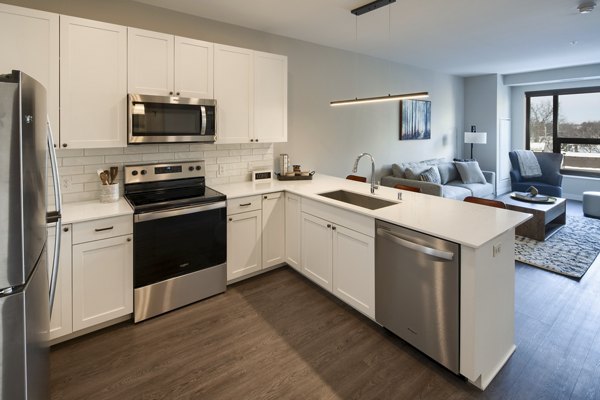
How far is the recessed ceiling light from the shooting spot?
3.22m

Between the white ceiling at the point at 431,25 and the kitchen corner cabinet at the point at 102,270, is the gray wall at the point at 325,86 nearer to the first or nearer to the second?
the white ceiling at the point at 431,25

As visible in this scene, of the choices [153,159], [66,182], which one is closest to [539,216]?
[153,159]

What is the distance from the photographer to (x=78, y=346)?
245 centimetres

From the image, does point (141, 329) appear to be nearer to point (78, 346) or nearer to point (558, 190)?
point (78, 346)

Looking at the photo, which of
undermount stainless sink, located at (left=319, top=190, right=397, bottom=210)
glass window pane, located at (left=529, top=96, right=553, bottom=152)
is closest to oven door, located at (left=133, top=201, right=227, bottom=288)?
undermount stainless sink, located at (left=319, top=190, right=397, bottom=210)

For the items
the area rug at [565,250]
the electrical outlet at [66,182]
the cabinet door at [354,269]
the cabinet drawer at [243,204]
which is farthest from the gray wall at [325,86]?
the area rug at [565,250]

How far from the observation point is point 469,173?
6.40 m

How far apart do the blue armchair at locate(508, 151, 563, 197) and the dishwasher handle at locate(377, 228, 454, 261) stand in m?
5.54

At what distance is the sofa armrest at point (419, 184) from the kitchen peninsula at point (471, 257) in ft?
7.72

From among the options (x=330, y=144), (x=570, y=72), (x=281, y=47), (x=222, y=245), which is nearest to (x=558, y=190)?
(x=570, y=72)

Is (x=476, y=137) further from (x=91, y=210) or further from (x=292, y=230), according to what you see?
(x=91, y=210)

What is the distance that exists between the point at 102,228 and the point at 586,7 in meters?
4.91

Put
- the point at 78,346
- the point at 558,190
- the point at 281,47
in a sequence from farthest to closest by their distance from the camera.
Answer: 1. the point at 558,190
2. the point at 281,47
3. the point at 78,346

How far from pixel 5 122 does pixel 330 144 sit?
13.7ft
